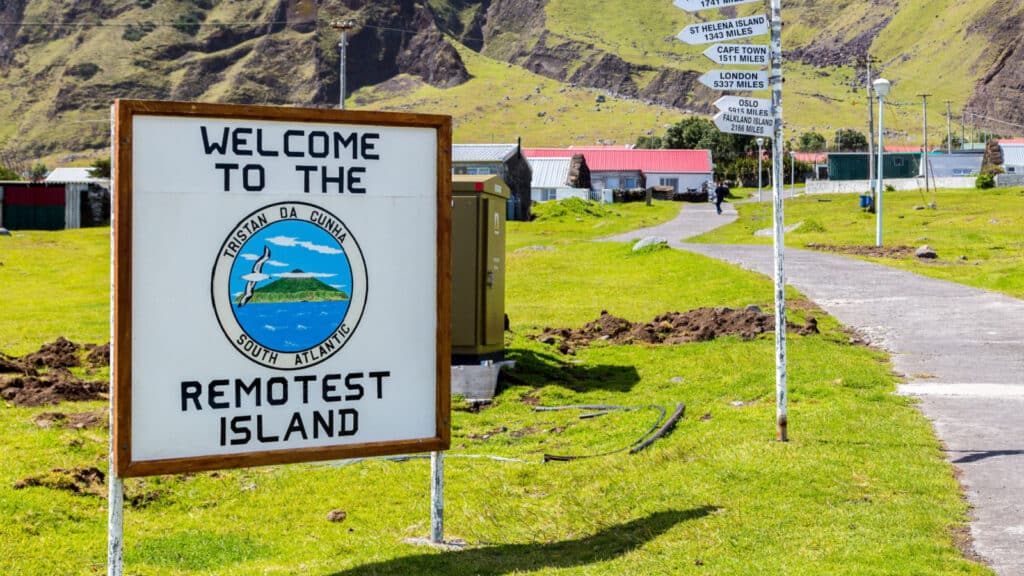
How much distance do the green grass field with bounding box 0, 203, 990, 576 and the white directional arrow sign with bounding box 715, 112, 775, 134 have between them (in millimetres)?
2621

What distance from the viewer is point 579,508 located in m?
8.52

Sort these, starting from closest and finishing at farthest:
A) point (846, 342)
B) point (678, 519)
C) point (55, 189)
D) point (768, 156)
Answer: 1. point (678, 519)
2. point (846, 342)
3. point (55, 189)
4. point (768, 156)

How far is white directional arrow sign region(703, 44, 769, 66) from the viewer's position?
971 cm

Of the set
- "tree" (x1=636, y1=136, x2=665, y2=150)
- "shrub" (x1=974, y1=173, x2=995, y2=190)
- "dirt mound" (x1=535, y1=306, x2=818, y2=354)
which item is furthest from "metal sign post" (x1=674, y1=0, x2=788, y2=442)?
"tree" (x1=636, y1=136, x2=665, y2=150)

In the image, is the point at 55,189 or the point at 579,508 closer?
the point at 579,508

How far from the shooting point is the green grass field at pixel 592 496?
6996 mm

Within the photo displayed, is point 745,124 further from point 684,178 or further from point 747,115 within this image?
point 684,178

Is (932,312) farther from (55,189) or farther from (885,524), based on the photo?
(55,189)

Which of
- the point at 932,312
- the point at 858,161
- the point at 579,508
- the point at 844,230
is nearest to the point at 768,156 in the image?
the point at 858,161

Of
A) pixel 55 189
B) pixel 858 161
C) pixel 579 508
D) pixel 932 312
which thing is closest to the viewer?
pixel 579 508

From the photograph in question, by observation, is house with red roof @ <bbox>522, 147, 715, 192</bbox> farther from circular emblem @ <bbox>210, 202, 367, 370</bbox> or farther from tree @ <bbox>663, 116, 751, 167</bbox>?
circular emblem @ <bbox>210, 202, 367, 370</bbox>

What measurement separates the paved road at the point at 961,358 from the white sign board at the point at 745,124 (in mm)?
3026

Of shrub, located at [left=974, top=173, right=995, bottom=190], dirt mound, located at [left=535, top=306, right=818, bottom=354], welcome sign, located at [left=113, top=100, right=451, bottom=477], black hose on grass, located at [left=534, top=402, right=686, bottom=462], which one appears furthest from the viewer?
shrub, located at [left=974, top=173, right=995, bottom=190]

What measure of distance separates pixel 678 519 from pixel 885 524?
4.28ft
